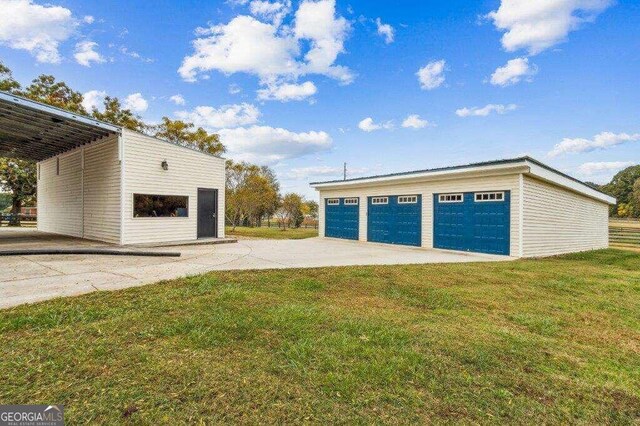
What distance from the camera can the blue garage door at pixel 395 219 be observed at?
1334 centimetres

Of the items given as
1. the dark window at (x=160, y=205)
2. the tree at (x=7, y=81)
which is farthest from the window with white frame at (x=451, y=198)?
the tree at (x=7, y=81)

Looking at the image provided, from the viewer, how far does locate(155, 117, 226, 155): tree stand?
24.8 m

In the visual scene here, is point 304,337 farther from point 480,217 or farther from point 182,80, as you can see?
point 182,80

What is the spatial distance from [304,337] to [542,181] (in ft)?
40.2

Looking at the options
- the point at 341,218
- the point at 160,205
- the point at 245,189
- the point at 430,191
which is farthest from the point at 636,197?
the point at 160,205

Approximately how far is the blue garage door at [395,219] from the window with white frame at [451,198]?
0.96 m

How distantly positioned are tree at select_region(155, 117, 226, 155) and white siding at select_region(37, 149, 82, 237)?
374 inches

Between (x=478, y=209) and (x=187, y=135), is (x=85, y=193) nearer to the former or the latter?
(x=187, y=135)

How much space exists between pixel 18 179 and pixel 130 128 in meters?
7.92

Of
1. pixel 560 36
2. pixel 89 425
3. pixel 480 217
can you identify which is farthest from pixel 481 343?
pixel 560 36

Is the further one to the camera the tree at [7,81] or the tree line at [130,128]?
the tree line at [130,128]

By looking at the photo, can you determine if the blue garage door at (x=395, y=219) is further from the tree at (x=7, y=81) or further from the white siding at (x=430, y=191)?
the tree at (x=7, y=81)

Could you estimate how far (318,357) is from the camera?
2725 mm

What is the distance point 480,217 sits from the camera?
1138cm
